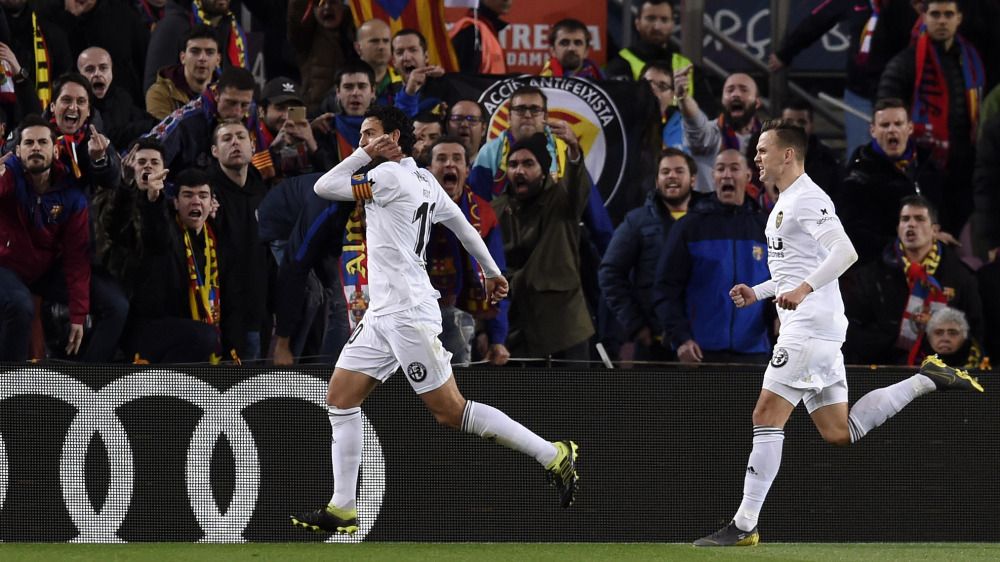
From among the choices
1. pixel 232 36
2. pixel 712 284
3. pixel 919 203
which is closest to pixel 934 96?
pixel 919 203

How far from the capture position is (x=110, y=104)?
33.0 ft

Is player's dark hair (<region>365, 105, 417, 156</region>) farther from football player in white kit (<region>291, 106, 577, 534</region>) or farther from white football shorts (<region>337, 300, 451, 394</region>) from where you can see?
white football shorts (<region>337, 300, 451, 394</region>)

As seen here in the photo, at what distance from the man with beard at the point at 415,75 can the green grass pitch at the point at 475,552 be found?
3296mm

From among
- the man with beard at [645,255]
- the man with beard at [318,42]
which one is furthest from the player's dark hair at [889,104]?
the man with beard at [318,42]

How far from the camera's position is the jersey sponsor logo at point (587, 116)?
10.6 meters

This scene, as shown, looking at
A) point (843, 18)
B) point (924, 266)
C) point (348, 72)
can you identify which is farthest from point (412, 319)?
point (843, 18)

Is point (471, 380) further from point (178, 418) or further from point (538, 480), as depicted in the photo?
point (178, 418)

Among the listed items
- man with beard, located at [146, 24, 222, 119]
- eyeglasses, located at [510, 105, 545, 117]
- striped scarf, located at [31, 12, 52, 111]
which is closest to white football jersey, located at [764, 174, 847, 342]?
eyeglasses, located at [510, 105, 545, 117]

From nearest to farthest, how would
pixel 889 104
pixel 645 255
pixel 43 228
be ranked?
pixel 43 228 < pixel 645 255 < pixel 889 104

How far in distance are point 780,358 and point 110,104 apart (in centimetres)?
477

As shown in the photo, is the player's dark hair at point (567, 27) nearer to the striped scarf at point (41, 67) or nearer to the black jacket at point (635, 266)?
the black jacket at point (635, 266)

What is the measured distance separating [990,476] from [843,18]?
440cm

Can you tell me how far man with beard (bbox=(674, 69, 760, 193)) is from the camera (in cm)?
1055

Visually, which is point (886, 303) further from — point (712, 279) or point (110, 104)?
point (110, 104)
